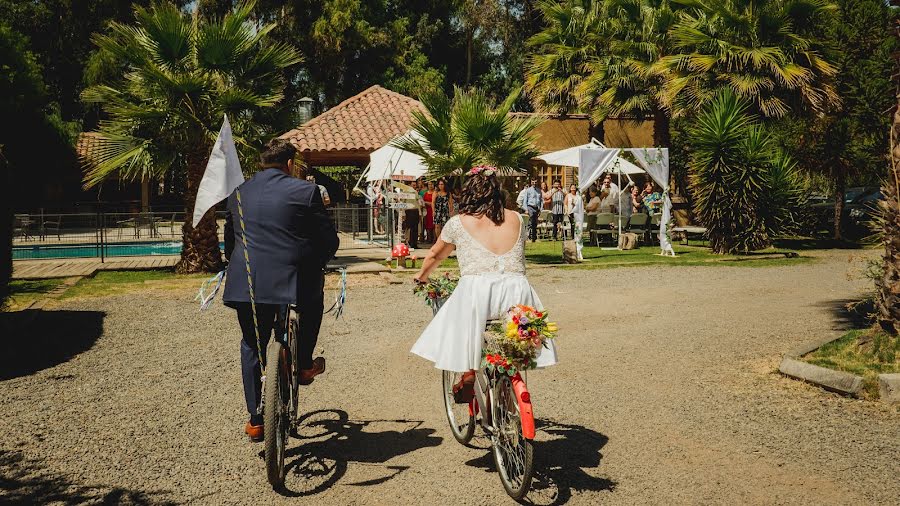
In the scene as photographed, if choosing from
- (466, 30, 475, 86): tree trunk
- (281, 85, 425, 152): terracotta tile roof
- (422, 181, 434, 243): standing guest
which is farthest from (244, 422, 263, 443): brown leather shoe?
(466, 30, 475, 86): tree trunk

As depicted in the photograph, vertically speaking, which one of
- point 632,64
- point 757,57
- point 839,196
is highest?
point 632,64

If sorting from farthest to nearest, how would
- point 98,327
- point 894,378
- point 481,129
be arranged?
point 481,129
point 98,327
point 894,378

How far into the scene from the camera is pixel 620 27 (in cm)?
2638

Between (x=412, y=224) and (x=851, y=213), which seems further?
(x=851, y=213)

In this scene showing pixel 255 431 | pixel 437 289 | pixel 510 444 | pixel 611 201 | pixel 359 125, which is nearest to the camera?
pixel 510 444

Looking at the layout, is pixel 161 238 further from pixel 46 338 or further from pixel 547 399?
pixel 547 399

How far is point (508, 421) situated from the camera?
4.49 m

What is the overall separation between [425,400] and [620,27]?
2226 cm

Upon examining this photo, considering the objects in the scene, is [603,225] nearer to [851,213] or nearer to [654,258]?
[654,258]

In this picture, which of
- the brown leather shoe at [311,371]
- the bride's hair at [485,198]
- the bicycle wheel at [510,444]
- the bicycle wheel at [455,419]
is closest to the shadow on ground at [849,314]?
the bicycle wheel at [455,419]

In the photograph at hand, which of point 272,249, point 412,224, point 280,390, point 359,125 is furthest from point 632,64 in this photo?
point 280,390

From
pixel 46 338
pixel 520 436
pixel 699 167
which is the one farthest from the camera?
pixel 699 167

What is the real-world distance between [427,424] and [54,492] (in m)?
2.45

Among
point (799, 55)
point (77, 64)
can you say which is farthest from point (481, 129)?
point (77, 64)
